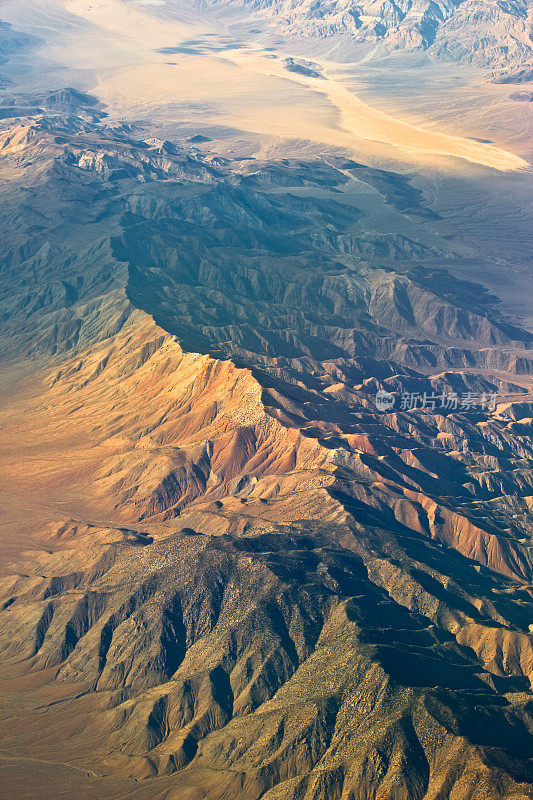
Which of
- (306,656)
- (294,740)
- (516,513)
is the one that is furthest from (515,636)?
(516,513)

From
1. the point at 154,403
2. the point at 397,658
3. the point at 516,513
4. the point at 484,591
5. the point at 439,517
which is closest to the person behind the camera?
the point at 397,658

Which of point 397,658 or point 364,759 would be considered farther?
point 397,658

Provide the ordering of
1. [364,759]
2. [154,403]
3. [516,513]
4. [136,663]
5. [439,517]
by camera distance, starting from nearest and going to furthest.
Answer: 1. [364,759]
2. [136,663]
3. [439,517]
4. [516,513]
5. [154,403]

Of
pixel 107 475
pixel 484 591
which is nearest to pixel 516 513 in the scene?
pixel 484 591

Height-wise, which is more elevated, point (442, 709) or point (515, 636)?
point (442, 709)

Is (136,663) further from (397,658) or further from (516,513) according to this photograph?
(516,513)

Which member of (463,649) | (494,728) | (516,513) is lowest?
(516,513)

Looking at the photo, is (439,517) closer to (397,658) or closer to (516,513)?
(516,513)

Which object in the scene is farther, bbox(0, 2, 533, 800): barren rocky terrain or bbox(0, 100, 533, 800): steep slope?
bbox(0, 100, 533, 800): steep slope

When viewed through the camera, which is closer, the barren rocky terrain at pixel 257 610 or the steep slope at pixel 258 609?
the barren rocky terrain at pixel 257 610
